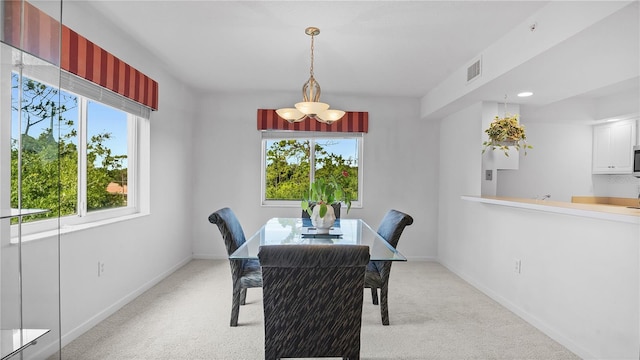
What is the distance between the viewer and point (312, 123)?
5.18 metres

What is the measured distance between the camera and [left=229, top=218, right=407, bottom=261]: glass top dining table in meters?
2.26

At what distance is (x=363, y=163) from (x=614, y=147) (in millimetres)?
2996

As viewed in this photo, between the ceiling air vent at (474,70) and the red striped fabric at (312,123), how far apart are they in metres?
1.81

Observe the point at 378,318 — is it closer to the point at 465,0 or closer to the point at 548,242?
the point at 548,242

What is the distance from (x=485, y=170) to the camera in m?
4.08

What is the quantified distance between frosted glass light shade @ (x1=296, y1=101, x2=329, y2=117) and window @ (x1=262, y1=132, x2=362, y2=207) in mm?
2366

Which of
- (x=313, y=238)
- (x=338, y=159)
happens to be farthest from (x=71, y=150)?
(x=338, y=159)

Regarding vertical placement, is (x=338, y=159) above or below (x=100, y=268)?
above

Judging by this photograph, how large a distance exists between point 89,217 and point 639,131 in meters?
5.64

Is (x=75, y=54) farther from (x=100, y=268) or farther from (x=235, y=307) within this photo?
(x=235, y=307)

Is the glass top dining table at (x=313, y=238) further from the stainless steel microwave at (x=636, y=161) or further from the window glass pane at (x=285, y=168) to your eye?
the stainless steel microwave at (x=636, y=161)

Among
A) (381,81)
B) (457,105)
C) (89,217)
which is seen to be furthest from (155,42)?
(457,105)

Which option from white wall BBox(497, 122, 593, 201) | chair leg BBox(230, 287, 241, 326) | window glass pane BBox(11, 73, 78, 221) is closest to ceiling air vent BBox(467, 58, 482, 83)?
white wall BBox(497, 122, 593, 201)

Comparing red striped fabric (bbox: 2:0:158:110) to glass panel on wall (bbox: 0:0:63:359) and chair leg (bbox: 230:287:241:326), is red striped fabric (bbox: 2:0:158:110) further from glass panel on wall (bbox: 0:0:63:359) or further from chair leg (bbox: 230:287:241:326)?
chair leg (bbox: 230:287:241:326)
